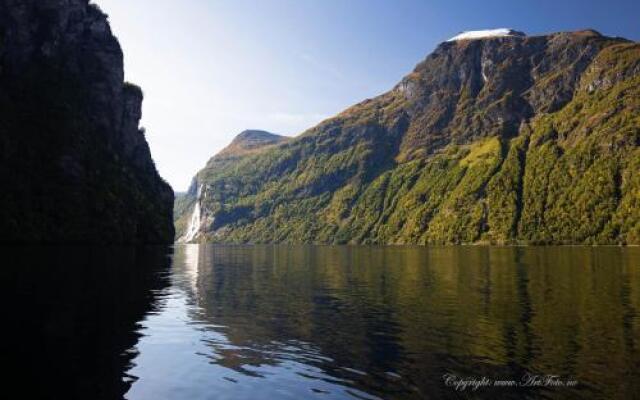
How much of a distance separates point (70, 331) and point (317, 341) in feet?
60.7

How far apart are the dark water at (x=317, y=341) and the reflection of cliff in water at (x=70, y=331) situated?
4.7 inches

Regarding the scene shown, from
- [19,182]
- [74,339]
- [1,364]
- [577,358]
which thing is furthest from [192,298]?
[19,182]

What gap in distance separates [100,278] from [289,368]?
5499 cm

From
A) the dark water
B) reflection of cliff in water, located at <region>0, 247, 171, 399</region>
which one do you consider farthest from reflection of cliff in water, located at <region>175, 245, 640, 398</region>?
reflection of cliff in water, located at <region>0, 247, 171, 399</region>

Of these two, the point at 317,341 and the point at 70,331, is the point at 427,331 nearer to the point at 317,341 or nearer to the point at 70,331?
the point at 317,341

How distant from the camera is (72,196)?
19188 cm

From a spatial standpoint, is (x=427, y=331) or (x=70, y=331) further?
(x=427, y=331)

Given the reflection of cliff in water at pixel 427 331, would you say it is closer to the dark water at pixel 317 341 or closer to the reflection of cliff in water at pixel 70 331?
the dark water at pixel 317 341

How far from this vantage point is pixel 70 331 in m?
37.7

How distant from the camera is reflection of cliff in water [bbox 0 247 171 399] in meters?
25.7

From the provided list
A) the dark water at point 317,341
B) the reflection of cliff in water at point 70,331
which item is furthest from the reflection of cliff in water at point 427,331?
the reflection of cliff in water at point 70,331

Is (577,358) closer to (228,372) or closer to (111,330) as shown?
(228,372)

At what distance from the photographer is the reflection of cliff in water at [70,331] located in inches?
1010

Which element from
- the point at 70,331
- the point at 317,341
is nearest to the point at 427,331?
the point at 317,341
